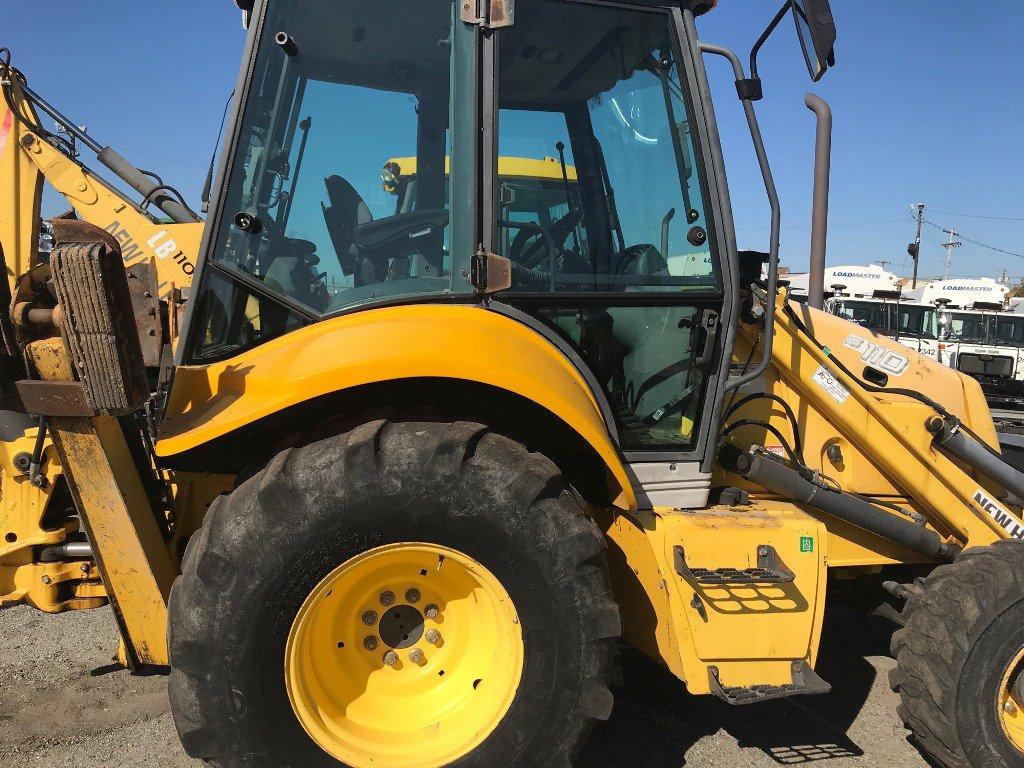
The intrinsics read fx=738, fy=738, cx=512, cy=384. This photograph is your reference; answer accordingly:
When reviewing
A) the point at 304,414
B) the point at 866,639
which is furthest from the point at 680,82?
the point at 866,639

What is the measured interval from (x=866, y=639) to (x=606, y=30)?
3.37 m

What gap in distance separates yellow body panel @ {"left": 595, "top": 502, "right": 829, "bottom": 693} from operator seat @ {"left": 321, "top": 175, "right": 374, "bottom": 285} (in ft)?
4.30

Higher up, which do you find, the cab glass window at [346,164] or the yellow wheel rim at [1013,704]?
the cab glass window at [346,164]

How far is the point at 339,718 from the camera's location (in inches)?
88.7

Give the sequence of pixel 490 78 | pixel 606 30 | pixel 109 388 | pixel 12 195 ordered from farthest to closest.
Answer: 1. pixel 12 195
2. pixel 606 30
3. pixel 490 78
4. pixel 109 388

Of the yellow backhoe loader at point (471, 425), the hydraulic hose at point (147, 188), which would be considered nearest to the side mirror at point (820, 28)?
the yellow backhoe loader at point (471, 425)

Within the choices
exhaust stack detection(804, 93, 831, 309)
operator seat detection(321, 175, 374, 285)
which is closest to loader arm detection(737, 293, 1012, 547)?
exhaust stack detection(804, 93, 831, 309)

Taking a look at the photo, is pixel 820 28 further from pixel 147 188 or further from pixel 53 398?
pixel 147 188

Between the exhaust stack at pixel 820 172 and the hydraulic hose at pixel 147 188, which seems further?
the hydraulic hose at pixel 147 188

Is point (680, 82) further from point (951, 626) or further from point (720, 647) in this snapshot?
point (951, 626)

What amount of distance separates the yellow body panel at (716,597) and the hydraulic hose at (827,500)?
0.21 metres

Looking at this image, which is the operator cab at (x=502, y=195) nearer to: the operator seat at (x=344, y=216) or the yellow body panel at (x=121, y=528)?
the operator seat at (x=344, y=216)

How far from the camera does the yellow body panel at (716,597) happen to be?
8.36 ft

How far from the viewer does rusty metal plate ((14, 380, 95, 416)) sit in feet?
6.88
